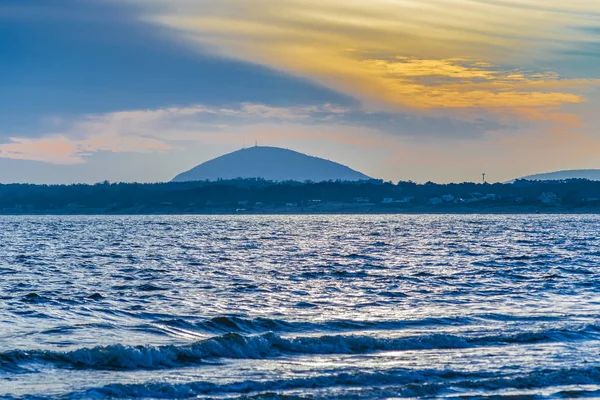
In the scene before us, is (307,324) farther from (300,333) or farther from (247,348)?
(247,348)

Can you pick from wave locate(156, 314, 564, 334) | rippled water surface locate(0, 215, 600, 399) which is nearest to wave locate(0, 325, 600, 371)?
rippled water surface locate(0, 215, 600, 399)

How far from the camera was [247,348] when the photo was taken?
23.8 metres

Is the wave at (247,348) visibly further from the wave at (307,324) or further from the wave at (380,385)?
the wave at (380,385)

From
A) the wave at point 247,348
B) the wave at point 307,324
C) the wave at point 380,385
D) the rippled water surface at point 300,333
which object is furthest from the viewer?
the wave at point 307,324

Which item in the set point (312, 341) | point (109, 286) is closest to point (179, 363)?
point (312, 341)

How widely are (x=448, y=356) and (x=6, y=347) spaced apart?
11.6 metres

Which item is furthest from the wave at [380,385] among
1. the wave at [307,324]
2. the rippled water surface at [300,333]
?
the wave at [307,324]

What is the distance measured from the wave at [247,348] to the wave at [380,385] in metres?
2.86

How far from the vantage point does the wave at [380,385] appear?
727 inches

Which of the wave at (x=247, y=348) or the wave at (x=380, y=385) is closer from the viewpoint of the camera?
the wave at (x=380, y=385)

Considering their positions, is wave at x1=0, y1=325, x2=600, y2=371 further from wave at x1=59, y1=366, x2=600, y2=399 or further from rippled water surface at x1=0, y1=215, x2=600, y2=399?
wave at x1=59, y1=366, x2=600, y2=399

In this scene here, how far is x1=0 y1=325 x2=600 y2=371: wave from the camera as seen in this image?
21828mm

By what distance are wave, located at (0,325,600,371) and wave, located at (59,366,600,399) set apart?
112 inches

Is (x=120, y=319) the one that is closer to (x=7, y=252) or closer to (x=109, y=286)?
(x=109, y=286)
